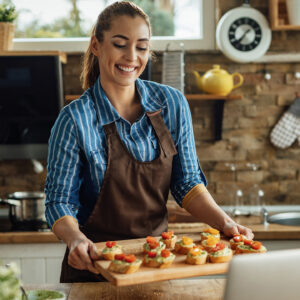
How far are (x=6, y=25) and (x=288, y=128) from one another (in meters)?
1.80

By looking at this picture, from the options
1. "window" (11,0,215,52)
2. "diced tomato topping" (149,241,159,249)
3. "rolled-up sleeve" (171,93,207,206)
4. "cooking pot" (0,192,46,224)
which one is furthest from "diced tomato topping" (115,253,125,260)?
"window" (11,0,215,52)

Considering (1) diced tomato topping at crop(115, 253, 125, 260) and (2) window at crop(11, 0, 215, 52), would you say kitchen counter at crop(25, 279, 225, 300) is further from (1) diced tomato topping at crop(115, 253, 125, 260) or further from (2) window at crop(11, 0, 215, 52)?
(2) window at crop(11, 0, 215, 52)

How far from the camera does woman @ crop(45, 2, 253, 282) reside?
66.3 inches

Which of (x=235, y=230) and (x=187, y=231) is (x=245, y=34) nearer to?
(x=187, y=231)

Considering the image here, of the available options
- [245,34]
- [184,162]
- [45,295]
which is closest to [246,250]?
[184,162]

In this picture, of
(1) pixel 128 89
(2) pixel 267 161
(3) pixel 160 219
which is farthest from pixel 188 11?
(3) pixel 160 219

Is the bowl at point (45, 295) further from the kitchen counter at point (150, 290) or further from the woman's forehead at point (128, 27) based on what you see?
the woman's forehead at point (128, 27)

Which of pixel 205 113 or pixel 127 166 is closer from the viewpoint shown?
pixel 127 166

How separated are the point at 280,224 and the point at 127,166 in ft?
5.00

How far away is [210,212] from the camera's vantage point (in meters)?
1.71

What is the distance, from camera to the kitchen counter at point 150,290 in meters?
1.45

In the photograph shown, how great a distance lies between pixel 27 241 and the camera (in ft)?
8.78

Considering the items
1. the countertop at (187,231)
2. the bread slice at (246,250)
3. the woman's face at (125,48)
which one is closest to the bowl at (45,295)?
the bread slice at (246,250)

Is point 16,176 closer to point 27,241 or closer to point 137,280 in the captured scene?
point 27,241
